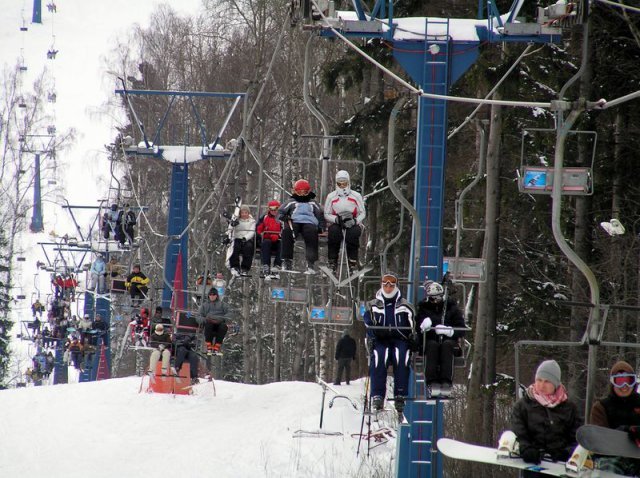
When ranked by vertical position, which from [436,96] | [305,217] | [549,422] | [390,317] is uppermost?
[436,96]

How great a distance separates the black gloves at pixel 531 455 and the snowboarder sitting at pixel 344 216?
21.1 ft

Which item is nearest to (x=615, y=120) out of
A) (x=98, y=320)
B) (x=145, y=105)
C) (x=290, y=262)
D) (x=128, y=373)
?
(x=290, y=262)

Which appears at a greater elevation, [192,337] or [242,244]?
[242,244]

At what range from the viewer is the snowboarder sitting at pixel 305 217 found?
50.4 ft

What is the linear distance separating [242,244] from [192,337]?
175 inches

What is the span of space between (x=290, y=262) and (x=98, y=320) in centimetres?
1897

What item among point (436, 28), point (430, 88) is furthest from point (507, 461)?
point (436, 28)

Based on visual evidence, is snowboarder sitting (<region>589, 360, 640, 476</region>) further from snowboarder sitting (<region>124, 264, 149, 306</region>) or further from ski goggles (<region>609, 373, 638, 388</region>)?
snowboarder sitting (<region>124, 264, 149, 306</region>)

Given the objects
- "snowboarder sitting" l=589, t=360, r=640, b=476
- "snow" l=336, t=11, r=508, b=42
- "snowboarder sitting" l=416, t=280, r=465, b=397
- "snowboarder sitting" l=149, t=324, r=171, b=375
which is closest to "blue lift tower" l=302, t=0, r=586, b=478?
"snow" l=336, t=11, r=508, b=42

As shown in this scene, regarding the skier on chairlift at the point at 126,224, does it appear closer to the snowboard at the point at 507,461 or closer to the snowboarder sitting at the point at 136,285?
the snowboarder sitting at the point at 136,285

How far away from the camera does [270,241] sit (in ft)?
57.1

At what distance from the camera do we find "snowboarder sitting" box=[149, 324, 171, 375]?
72.0ft

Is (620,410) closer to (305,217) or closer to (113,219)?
(305,217)

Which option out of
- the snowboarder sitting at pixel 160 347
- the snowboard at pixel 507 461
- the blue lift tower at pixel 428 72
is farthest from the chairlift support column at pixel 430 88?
the snowboarder sitting at pixel 160 347
